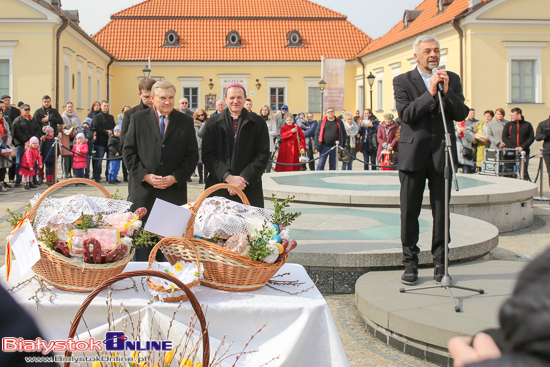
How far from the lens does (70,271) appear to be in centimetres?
286

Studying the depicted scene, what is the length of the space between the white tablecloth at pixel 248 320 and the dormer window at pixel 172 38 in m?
40.1

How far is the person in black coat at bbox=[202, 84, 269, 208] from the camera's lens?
525cm

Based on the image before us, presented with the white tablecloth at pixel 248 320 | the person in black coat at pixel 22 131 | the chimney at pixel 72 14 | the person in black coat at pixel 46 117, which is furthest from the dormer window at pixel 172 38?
the white tablecloth at pixel 248 320

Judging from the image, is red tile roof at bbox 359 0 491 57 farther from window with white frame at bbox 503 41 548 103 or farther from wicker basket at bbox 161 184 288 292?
wicker basket at bbox 161 184 288 292

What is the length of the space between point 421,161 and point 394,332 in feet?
4.64

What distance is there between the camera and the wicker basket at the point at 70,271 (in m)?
2.85

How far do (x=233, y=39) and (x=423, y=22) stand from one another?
46.8ft

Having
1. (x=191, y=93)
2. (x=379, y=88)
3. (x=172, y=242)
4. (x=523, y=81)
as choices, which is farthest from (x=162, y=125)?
(x=191, y=93)

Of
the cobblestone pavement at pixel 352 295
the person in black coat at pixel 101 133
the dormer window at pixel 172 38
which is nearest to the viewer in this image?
the cobblestone pavement at pixel 352 295

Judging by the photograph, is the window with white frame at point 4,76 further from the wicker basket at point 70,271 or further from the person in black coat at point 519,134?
the wicker basket at point 70,271

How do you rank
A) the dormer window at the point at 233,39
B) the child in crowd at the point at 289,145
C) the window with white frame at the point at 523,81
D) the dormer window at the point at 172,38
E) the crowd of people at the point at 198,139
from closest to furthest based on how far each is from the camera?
the crowd of people at the point at 198,139 < the child in crowd at the point at 289,145 < the window with white frame at the point at 523,81 < the dormer window at the point at 172,38 < the dormer window at the point at 233,39

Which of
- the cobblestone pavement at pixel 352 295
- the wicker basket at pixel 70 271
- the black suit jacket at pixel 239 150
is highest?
the black suit jacket at pixel 239 150

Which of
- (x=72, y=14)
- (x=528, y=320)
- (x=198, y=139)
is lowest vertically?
(x=528, y=320)

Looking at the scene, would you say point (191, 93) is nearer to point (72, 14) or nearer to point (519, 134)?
point (72, 14)
